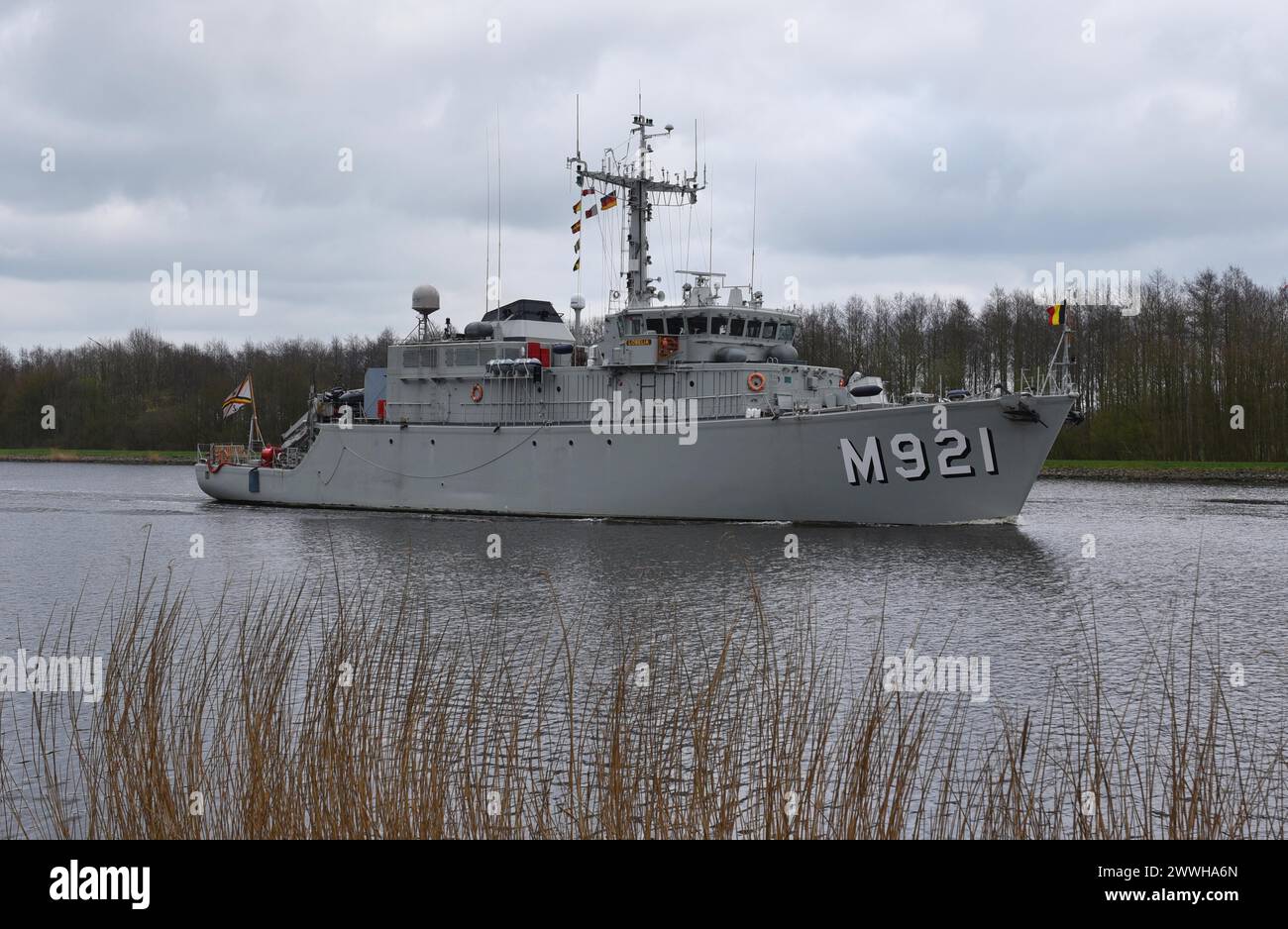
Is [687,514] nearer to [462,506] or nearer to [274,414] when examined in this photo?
[462,506]

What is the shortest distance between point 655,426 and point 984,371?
47.8m

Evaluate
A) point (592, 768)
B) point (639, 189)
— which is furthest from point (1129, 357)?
point (592, 768)

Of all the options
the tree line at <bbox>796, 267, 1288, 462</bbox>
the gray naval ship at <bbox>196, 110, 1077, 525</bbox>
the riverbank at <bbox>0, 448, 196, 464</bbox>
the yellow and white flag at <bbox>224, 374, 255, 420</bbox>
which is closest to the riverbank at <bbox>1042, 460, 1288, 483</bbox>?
the tree line at <bbox>796, 267, 1288, 462</bbox>

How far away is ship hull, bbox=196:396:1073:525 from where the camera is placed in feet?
89.3

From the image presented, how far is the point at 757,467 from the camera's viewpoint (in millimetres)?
29000

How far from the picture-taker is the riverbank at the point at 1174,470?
173 feet

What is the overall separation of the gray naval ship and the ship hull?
0.04 metres

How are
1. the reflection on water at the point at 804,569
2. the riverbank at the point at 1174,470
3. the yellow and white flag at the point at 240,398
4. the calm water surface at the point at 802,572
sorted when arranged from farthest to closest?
the riverbank at the point at 1174,470 → the yellow and white flag at the point at 240,398 → the reflection on water at the point at 804,569 → the calm water surface at the point at 802,572

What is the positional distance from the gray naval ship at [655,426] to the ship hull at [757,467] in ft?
0.14

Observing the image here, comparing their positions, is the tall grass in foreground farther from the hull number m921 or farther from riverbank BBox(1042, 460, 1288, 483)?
riverbank BBox(1042, 460, 1288, 483)

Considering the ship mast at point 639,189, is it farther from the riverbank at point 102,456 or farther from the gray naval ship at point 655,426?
the riverbank at point 102,456

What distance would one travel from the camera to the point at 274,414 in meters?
76.9

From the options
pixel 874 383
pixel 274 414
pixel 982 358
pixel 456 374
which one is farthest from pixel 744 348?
pixel 274 414

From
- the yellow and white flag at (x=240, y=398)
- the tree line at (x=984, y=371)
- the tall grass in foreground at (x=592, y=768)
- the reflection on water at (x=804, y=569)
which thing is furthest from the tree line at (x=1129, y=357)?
the tall grass in foreground at (x=592, y=768)
